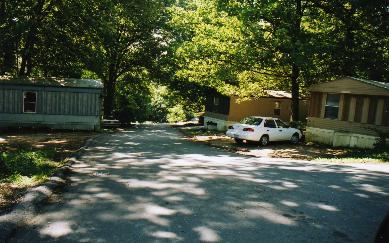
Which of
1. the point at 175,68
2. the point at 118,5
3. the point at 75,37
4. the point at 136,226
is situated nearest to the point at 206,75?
the point at 118,5

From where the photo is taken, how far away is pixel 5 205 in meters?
6.55

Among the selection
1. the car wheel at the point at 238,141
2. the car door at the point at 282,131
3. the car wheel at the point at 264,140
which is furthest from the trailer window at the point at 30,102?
the car door at the point at 282,131

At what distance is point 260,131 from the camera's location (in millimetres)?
21000

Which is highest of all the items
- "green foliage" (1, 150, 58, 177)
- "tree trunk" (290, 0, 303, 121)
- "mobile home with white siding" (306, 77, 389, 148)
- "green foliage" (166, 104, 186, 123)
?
"tree trunk" (290, 0, 303, 121)

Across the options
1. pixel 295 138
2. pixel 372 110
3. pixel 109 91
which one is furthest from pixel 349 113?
pixel 109 91

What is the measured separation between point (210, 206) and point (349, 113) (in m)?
16.9

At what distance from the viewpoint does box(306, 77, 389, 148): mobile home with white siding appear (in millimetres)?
19906

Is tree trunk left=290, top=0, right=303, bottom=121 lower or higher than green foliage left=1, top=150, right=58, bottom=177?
higher

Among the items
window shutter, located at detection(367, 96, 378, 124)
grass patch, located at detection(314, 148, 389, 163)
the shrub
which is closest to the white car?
grass patch, located at detection(314, 148, 389, 163)

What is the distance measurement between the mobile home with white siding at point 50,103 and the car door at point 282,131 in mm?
12446

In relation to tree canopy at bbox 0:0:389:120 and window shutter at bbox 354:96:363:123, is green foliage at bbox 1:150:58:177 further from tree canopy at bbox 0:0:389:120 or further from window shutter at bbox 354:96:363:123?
window shutter at bbox 354:96:363:123

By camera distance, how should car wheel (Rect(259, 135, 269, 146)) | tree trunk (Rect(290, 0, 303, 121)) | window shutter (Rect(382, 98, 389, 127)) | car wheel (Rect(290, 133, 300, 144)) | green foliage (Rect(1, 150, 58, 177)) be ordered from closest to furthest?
green foliage (Rect(1, 150, 58, 177)) < window shutter (Rect(382, 98, 389, 127)) < tree trunk (Rect(290, 0, 303, 121)) < car wheel (Rect(259, 135, 269, 146)) < car wheel (Rect(290, 133, 300, 144))

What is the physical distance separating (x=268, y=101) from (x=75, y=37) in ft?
57.2

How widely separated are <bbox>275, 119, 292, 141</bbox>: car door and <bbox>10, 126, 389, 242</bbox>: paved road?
10.6 metres
